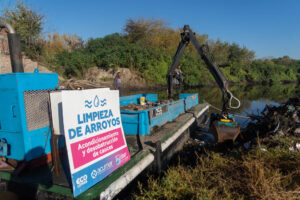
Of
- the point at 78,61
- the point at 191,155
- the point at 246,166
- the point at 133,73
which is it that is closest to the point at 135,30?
the point at 133,73

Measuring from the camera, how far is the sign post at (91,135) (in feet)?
7.93

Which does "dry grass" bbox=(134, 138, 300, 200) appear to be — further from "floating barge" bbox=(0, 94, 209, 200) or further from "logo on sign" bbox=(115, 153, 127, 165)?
"logo on sign" bbox=(115, 153, 127, 165)

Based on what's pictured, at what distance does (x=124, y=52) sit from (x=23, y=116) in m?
23.6

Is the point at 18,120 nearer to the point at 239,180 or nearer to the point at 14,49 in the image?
the point at 14,49

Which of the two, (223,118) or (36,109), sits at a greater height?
(36,109)

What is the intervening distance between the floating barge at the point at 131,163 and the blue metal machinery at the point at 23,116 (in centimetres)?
36

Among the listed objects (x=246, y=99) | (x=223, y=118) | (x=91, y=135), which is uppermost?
(x=91, y=135)

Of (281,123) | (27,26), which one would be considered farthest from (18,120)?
(27,26)

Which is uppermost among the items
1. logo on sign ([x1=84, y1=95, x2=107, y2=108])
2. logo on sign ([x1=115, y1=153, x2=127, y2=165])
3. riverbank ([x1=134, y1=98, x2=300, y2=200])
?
logo on sign ([x1=84, y1=95, x2=107, y2=108])

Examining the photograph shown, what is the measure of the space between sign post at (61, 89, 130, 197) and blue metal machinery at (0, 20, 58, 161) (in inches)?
30.8

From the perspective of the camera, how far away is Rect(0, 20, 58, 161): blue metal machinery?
2.83 metres

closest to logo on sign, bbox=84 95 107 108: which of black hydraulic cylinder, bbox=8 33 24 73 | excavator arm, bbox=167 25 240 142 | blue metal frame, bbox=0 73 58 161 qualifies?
blue metal frame, bbox=0 73 58 161

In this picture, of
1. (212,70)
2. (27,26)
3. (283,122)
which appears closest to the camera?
(283,122)

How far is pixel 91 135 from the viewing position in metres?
2.77
